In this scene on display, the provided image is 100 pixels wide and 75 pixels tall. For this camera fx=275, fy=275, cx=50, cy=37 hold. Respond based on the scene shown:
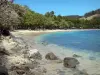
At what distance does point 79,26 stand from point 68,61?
176m

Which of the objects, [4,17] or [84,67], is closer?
[4,17]

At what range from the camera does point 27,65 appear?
1730 cm

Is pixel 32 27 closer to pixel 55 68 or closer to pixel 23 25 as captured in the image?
pixel 23 25

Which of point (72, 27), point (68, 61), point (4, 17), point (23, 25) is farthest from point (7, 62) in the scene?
point (72, 27)

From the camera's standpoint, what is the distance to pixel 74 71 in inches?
731

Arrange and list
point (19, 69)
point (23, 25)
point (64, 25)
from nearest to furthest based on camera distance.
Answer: point (19, 69) < point (23, 25) < point (64, 25)

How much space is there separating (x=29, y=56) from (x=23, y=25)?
94680 mm

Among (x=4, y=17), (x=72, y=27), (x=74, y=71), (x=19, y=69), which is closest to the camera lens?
(x=4, y=17)

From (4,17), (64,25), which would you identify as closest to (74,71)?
(4,17)

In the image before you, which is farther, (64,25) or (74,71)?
(64,25)

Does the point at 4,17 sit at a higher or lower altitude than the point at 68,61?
higher

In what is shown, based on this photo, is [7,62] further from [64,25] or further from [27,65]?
[64,25]

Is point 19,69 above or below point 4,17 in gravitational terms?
below

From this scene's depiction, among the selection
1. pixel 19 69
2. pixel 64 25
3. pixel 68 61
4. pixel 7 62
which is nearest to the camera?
pixel 19 69
